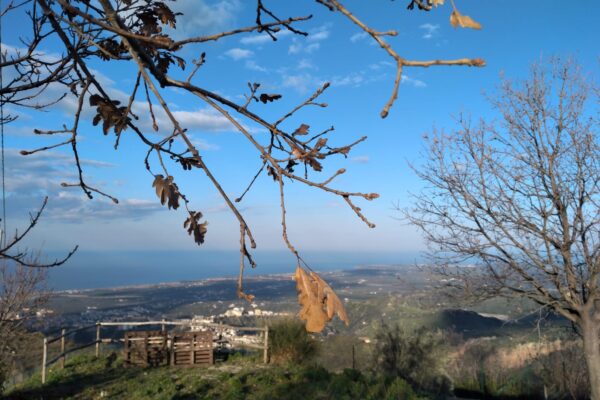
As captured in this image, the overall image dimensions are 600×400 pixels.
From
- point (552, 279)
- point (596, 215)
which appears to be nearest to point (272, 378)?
point (552, 279)

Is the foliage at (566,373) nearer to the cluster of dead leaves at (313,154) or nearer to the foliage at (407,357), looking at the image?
the foliage at (407,357)

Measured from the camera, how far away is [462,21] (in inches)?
31.7

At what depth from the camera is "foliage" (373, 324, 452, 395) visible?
15273 millimetres

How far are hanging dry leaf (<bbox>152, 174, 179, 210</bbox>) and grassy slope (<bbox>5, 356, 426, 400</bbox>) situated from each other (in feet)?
28.6

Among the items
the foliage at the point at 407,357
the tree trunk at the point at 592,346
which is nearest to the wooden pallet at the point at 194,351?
the foliage at the point at 407,357

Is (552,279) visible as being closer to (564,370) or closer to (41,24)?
(564,370)

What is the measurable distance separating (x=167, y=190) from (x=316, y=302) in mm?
614

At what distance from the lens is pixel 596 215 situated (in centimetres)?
786

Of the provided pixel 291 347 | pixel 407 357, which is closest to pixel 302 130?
pixel 291 347

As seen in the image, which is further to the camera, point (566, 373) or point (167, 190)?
point (566, 373)

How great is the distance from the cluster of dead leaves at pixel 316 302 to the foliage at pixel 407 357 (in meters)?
15.4

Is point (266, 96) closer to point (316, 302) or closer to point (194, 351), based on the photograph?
point (316, 302)

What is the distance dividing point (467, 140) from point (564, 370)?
6.86 m

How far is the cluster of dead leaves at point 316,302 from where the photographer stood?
0.83 metres
